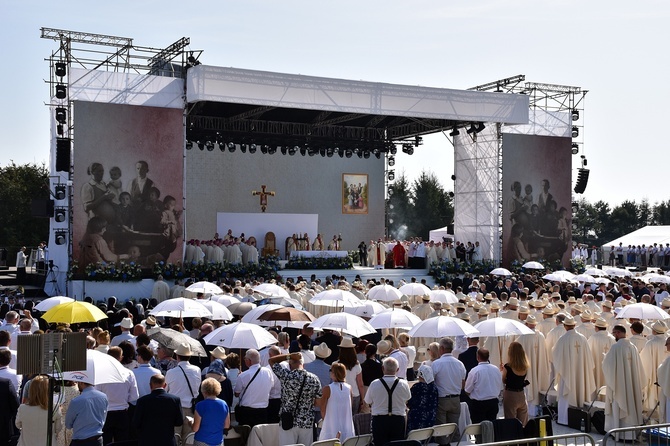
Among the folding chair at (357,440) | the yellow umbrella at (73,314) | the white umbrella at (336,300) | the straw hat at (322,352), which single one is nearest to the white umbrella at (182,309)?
the yellow umbrella at (73,314)

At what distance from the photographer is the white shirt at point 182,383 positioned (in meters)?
9.41

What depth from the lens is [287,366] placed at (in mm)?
9656

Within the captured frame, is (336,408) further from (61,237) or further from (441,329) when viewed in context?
(61,237)

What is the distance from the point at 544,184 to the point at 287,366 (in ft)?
93.6

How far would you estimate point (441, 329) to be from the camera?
12.1 metres

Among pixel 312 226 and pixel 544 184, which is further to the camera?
pixel 312 226

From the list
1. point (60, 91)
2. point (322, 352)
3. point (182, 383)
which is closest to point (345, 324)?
point (322, 352)

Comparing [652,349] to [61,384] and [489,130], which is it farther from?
[489,130]

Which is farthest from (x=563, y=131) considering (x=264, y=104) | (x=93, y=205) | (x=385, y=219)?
(x=93, y=205)

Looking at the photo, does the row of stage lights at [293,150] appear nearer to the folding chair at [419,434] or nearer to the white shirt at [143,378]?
the white shirt at [143,378]

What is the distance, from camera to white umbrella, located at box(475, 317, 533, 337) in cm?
1202

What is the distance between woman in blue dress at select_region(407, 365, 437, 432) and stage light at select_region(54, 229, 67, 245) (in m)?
20.2

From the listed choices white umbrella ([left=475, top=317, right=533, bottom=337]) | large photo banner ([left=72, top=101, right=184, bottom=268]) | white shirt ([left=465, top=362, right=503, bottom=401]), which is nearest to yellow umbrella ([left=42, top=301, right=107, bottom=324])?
white shirt ([left=465, top=362, right=503, bottom=401])

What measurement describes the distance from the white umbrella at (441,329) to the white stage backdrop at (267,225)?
82.0 feet
